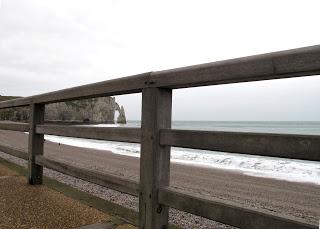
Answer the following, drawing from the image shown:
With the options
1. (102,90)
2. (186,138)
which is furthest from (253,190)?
(186,138)

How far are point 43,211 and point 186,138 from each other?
175cm

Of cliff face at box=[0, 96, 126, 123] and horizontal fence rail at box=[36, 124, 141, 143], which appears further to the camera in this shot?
cliff face at box=[0, 96, 126, 123]

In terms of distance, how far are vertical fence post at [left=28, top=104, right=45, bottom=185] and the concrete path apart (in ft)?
0.71

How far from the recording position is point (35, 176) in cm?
430

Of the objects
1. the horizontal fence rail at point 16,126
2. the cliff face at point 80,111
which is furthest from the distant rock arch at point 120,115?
the horizontal fence rail at point 16,126

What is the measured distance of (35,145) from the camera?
4391 mm

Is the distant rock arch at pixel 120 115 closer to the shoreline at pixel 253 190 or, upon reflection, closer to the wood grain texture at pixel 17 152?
the shoreline at pixel 253 190

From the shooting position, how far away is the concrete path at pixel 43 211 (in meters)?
2.81

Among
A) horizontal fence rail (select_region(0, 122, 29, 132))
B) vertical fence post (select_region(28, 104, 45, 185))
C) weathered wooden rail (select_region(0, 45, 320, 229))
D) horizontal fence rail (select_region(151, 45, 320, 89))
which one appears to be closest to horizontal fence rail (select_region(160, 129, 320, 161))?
weathered wooden rail (select_region(0, 45, 320, 229))

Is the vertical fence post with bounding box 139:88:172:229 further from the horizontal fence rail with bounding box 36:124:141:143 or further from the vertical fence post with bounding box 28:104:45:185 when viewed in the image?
the vertical fence post with bounding box 28:104:45:185

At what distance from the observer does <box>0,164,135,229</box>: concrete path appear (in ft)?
9.21

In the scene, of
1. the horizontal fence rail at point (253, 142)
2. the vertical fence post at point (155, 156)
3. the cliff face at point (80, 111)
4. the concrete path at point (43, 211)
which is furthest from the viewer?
the cliff face at point (80, 111)

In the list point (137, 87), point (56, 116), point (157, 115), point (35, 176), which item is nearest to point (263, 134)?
point (157, 115)

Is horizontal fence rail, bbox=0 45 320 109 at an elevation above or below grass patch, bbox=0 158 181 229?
above
